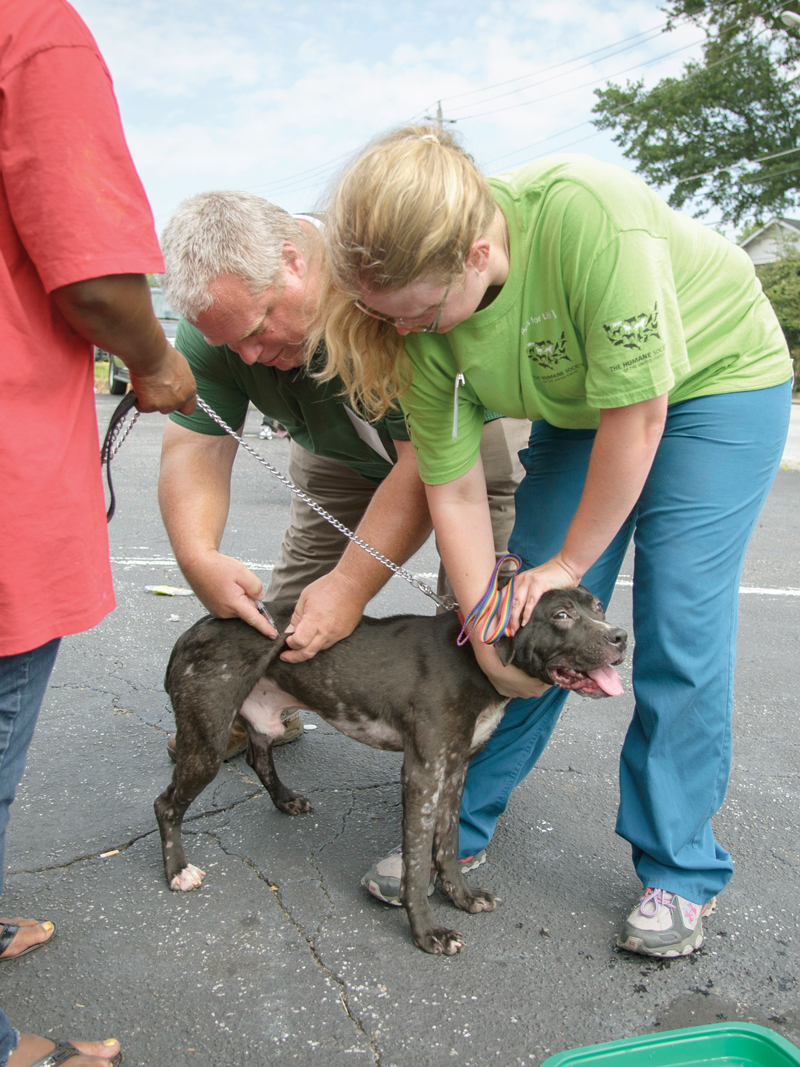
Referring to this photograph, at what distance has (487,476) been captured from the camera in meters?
3.55

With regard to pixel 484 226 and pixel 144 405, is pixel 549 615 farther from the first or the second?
pixel 144 405

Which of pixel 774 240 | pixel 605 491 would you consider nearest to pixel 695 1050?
pixel 605 491

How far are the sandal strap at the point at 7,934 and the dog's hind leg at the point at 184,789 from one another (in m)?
0.49

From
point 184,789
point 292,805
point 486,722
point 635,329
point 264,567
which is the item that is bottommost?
point 264,567

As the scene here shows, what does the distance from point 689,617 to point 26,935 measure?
208 cm

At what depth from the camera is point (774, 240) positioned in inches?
1540

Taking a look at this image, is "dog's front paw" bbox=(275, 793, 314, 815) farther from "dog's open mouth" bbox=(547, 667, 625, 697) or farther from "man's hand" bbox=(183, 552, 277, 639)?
"dog's open mouth" bbox=(547, 667, 625, 697)

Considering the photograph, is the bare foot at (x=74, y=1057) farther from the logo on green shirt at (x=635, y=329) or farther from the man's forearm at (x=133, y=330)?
the logo on green shirt at (x=635, y=329)

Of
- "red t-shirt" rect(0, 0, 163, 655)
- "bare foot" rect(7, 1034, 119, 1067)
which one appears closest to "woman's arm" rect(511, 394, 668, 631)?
"red t-shirt" rect(0, 0, 163, 655)

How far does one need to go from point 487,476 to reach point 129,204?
216 centimetres

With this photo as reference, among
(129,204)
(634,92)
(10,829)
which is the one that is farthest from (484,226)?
(634,92)

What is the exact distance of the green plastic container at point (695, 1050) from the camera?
6.75 feet

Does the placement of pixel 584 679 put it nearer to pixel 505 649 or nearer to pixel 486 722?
pixel 505 649

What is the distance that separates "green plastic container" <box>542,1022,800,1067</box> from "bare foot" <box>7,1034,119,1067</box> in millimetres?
1050
